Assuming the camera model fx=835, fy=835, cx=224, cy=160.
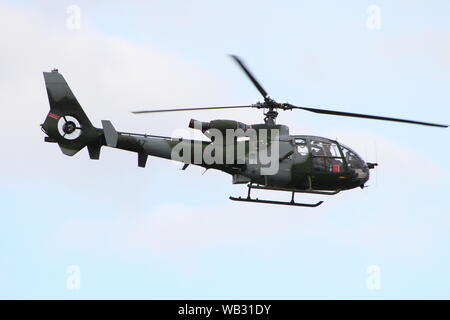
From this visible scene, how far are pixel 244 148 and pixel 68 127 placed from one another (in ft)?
16.8

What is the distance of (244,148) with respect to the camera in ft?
78.7

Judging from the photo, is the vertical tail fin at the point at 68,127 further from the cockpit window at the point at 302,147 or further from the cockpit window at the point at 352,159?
the cockpit window at the point at 352,159

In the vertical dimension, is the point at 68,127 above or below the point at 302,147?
above

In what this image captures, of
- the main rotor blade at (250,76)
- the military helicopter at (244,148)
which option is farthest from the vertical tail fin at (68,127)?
the main rotor blade at (250,76)

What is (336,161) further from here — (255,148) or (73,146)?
(73,146)

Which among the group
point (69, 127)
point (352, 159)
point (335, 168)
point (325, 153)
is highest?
point (69, 127)

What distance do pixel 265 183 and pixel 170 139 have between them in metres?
3.01

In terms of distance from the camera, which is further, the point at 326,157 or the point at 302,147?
the point at 326,157

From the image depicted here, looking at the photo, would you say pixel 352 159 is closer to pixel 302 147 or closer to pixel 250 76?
pixel 302 147

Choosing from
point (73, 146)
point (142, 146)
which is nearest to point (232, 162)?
point (142, 146)

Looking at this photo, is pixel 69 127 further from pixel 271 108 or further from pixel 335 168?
pixel 335 168

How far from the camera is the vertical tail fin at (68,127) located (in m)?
24.1

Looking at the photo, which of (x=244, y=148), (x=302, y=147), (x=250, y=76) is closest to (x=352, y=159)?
(x=302, y=147)

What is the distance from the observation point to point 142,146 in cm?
2395
